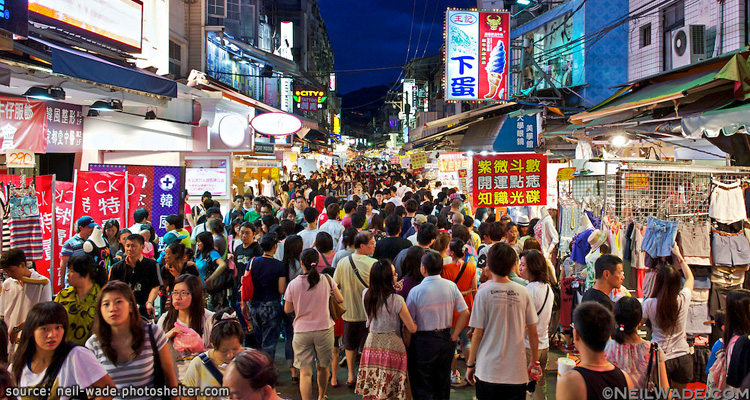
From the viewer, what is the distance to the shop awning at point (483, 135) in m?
15.4

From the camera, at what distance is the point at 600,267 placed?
4.86 m

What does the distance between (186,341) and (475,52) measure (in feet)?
41.4

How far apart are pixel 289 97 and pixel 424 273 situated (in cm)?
3138

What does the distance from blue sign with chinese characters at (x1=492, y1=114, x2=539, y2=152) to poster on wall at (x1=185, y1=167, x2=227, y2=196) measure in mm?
7361

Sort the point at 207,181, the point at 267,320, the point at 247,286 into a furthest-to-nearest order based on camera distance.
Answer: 1. the point at 207,181
2. the point at 267,320
3. the point at 247,286

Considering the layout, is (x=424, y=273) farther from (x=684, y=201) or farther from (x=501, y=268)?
(x=684, y=201)

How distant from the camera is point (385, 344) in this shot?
16.3 feet

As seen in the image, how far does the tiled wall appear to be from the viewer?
11.0 m

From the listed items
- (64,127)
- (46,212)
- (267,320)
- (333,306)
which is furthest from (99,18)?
(333,306)

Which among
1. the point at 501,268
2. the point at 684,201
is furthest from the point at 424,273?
the point at 684,201

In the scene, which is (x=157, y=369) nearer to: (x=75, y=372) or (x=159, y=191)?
(x=75, y=372)

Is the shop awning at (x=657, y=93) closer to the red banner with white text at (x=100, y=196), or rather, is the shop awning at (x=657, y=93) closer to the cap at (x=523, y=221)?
the cap at (x=523, y=221)

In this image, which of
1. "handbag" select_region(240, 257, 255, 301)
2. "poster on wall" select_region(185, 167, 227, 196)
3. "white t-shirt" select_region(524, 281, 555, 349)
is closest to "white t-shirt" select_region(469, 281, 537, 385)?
"white t-shirt" select_region(524, 281, 555, 349)

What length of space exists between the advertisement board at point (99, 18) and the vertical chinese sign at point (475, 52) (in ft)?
26.3
